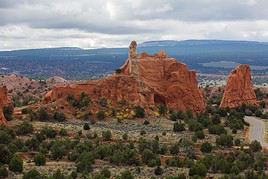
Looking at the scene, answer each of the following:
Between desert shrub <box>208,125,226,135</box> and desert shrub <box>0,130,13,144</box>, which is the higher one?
desert shrub <box>0,130,13,144</box>

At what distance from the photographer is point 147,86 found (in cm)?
8550

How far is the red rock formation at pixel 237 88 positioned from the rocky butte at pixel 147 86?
9.41 metres

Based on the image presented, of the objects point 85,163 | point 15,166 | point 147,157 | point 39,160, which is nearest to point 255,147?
point 147,157

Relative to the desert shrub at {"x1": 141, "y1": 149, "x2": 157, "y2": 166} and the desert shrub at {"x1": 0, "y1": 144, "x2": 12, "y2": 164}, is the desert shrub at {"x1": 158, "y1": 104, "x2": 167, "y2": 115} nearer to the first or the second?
the desert shrub at {"x1": 141, "y1": 149, "x2": 157, "y2": 166}

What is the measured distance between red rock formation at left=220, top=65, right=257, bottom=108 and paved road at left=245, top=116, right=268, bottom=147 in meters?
7.52

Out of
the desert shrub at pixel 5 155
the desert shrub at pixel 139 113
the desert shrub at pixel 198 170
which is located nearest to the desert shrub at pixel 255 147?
the desert shrub at pixel 198 170

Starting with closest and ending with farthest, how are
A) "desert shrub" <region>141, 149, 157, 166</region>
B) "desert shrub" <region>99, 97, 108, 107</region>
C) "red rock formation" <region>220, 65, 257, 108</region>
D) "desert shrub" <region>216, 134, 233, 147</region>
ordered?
"desert shrub" <region>141, 149, 157, 166</region> < "desert shrub" <region>216, 134, 233, 147</region> < "desert shrub" <region>99, 97, 108, 107</region> < "red rock formation" <region>220, 65, 257, 108</region>

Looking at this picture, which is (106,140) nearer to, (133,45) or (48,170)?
(48,170)

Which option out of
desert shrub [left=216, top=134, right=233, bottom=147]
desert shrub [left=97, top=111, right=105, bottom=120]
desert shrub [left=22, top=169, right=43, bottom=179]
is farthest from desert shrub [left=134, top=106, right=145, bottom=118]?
desert shrub [left=22, top=169, right=43, bottom=179]

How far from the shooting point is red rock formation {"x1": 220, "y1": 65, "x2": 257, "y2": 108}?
97.6 m

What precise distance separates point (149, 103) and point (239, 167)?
120 ft

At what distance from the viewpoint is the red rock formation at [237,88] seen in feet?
320

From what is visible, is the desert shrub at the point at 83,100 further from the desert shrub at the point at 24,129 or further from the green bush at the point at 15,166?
the green bush at the point at 15,166

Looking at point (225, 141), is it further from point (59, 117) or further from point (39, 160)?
point (59, 117)
